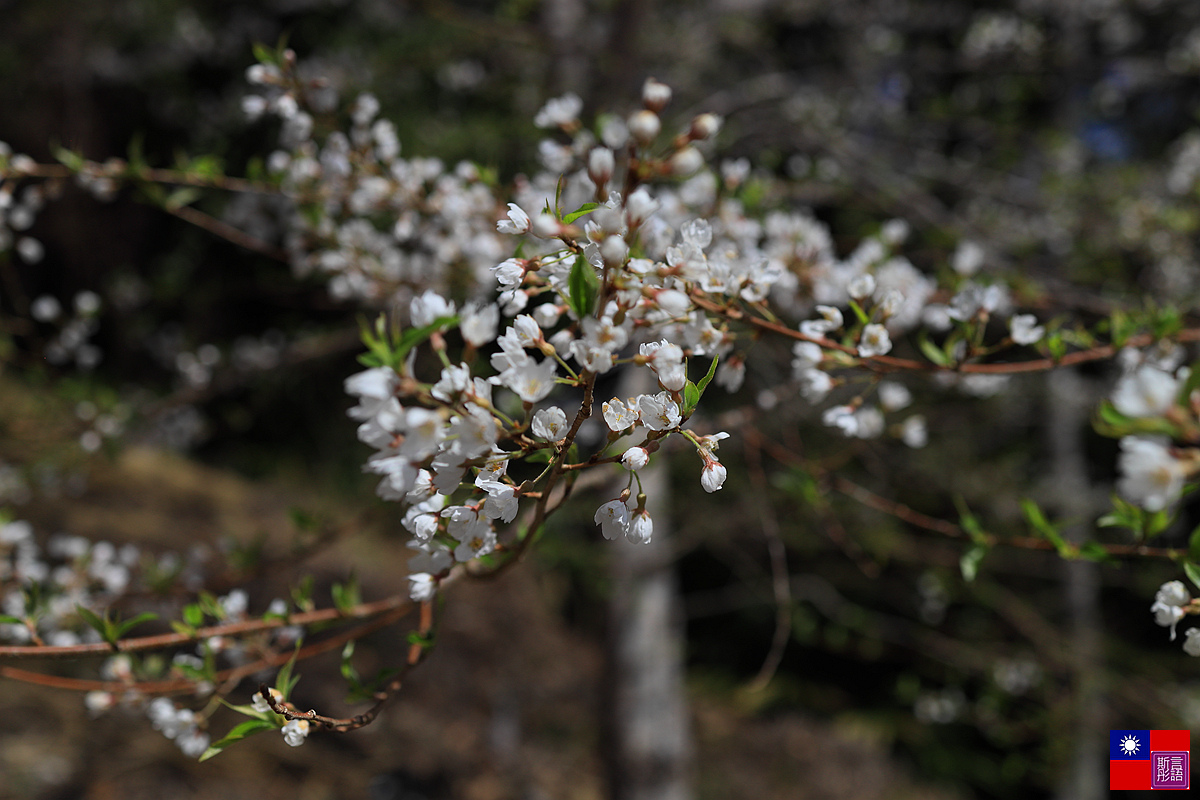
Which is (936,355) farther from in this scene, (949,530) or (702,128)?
(702,128)

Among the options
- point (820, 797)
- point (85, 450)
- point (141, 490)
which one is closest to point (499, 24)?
point (85, 450)

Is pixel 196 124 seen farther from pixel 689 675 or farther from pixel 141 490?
pixel 689 675

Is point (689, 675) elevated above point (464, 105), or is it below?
below

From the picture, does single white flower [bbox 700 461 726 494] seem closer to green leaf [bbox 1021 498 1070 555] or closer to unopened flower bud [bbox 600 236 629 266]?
unopened flower bud [bbox 600 236 629 266]

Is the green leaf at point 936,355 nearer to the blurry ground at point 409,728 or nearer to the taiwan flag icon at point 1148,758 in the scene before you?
the taiwan flag icon at point 1148,758

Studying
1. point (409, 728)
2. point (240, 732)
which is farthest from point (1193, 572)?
point (409, 728)

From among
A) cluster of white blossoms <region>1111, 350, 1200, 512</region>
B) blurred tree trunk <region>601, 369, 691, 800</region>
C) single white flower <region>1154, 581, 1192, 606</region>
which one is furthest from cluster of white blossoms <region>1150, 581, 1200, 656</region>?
blurred tree trunk <region>601, 369, 691, 800</region>

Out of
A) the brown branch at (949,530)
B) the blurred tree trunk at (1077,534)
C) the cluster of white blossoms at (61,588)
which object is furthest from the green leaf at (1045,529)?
the blurred tree trunk at (1077,534)
